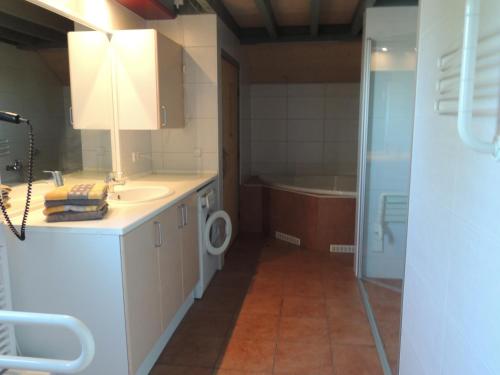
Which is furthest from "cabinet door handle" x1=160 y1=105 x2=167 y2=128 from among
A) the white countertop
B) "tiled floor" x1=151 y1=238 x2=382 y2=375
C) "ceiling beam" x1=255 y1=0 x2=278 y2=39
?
"tiled floor" x1=151 y1=238 x2=382 y2=375

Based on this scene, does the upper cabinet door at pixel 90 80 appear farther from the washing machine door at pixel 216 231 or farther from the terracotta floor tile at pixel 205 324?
the terracotta floor tile at pixel 205 324

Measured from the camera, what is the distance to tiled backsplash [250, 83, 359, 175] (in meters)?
5.36

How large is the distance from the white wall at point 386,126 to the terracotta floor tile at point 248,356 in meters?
0.89

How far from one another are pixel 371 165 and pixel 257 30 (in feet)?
6.92

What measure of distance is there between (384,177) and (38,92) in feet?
7.63

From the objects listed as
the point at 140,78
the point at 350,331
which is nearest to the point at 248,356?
the point at 350,331

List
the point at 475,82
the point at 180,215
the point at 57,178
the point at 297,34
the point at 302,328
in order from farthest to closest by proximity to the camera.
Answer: the point at 297,34 < the point at 302,328 < the point at 180,215 < the point at 57,178 < the point at 475,82

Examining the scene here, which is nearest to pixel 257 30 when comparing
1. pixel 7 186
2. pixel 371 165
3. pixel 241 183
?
pixel 241 183

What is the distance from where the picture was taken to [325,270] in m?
3.68

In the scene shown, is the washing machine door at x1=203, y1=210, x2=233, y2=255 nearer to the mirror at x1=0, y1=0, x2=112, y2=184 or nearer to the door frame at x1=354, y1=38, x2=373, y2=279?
the mirror at x1=0, y1=0, x2=112, y2=184

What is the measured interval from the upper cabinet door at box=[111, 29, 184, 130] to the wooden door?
3.41 feet

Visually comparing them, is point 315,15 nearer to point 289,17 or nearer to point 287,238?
point 289,17

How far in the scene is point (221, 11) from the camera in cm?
361

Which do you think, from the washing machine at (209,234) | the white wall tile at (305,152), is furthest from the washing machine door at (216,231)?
the white wall tile at (305,152)
